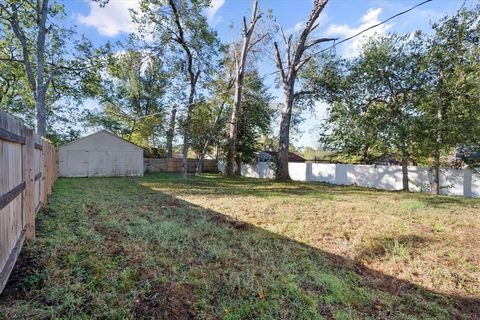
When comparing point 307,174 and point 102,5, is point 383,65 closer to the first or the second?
point 307,174

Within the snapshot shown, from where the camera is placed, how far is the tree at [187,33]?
12625mm

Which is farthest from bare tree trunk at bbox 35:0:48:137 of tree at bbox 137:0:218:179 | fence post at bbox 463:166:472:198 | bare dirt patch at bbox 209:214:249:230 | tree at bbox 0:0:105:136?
fence post at bbox 463:166:472:198

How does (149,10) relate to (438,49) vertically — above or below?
above

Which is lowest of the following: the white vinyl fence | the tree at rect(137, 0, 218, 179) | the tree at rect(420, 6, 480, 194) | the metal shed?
the white vinyl fence

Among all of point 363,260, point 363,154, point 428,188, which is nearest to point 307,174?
point 363,154

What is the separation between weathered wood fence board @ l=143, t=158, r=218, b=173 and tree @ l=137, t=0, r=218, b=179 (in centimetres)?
774

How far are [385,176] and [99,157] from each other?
50.2 feet

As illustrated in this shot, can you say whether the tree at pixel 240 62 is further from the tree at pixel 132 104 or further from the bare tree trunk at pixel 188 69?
the tree at pixel 132 104

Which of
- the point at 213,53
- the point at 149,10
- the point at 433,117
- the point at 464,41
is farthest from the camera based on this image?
the point at 213,53

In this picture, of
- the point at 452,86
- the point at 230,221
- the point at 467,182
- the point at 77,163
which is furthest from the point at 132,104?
the point at 467,182

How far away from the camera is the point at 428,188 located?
446 inches

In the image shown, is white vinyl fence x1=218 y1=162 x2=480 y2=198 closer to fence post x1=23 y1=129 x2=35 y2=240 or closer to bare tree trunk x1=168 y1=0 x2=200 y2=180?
bare tree trunk x1=168 y1=0 x2=200 y2=180

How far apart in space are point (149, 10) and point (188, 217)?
11.8 metres

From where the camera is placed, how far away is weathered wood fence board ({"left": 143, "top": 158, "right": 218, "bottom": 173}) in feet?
67.4
